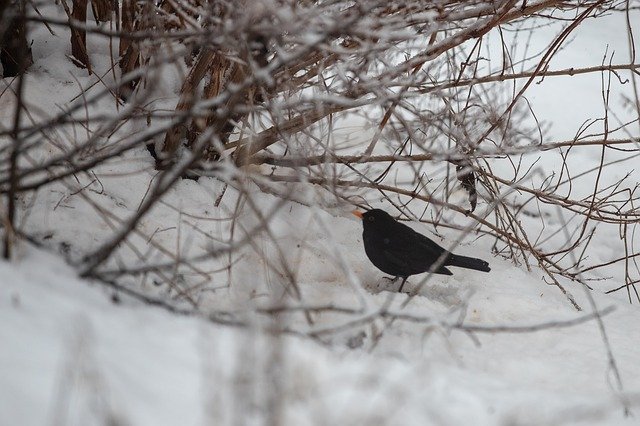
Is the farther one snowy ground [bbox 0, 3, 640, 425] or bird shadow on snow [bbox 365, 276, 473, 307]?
bird shadow on snow [bbox 365, 276, 473, 307]

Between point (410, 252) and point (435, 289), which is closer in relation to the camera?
point (410, 252)

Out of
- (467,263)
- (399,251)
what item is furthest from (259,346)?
(467,263)

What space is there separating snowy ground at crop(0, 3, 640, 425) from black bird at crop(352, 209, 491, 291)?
0.15 m

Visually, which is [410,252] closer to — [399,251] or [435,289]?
[399,251]

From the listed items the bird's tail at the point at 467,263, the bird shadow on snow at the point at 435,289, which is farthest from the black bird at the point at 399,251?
the bird shadow on snow at the point at 435,289

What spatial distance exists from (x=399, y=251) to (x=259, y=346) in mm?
1402

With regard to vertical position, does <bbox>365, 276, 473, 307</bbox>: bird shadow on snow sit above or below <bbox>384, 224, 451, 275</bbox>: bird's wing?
below

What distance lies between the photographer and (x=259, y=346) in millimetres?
1811

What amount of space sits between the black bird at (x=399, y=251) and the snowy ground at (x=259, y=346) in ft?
0.48

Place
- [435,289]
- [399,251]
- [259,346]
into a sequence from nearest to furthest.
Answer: [259,346], [399,251], [435,289]

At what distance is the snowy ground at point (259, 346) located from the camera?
149cm

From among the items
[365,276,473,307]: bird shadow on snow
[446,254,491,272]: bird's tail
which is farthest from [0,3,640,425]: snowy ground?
[446,254,491,272]: bird's tail

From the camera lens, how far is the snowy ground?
1492 mm

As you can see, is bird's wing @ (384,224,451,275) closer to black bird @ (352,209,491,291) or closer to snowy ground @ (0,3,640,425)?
black bird @ (352,209,491,291)
